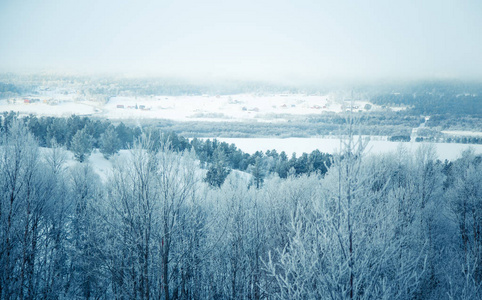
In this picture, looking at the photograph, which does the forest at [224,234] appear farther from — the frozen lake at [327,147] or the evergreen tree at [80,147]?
the evergreen tree at [80,147]

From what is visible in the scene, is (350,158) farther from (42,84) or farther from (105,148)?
(42,84)

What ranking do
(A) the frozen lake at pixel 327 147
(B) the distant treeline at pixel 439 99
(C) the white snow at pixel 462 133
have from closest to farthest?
(A) the frozen lake at pixel 327 147
(C) the white snow at pixel 462 133
(B) the distant treeline at pixel 439 99

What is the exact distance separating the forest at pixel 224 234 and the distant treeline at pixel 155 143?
17.1 metres

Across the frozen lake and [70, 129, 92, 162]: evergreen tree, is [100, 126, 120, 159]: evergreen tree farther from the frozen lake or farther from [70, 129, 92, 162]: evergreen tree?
the frozen lake

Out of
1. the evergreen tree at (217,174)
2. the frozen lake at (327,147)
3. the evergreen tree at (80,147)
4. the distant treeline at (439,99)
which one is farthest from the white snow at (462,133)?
the evergreen tree at (80,147)

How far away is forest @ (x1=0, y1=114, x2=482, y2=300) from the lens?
539 centimetres

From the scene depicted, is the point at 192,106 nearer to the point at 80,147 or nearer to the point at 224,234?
the point at 80,147

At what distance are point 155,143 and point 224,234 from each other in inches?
1057

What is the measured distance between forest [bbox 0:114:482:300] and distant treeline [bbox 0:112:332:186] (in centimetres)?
1707

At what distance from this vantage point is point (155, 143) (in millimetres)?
38375

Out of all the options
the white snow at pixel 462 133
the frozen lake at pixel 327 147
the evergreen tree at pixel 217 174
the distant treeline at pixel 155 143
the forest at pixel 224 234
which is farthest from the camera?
the white snow at pixel 462 133

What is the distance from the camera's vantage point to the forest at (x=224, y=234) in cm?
539

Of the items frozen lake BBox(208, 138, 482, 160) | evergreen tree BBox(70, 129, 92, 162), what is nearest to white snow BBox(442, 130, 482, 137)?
frozen lake BBox(208, 138, 482, 160)

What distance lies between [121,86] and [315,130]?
9907 cm
